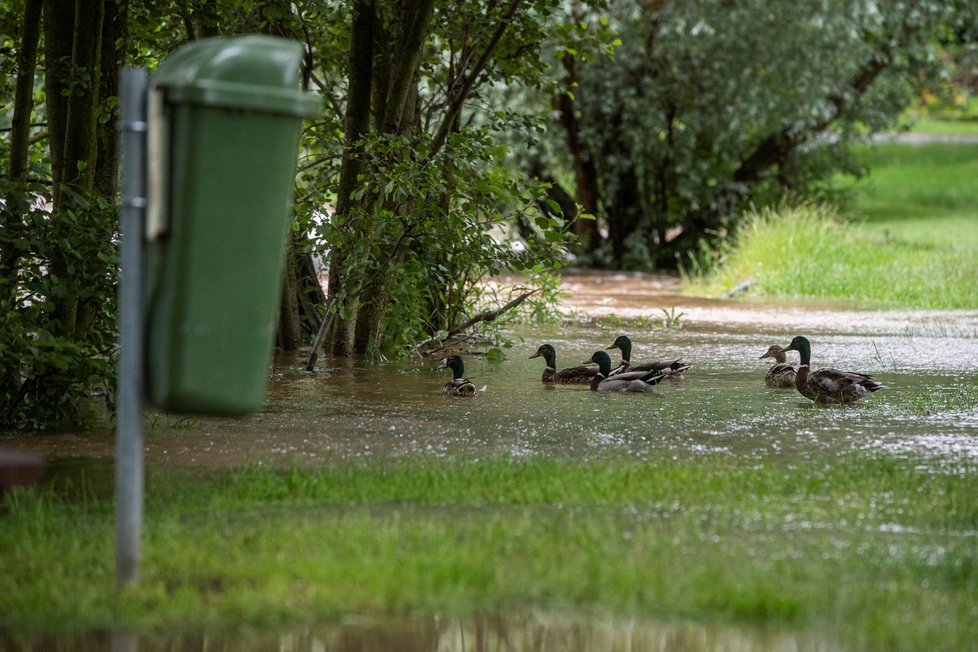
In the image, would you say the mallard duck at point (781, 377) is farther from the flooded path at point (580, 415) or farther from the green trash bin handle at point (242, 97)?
the green trash bin handle at point (242, 97)

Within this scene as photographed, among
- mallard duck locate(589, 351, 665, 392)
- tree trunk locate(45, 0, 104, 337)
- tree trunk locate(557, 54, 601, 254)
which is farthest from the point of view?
tree trunk locate(557, 54, 601, 254)

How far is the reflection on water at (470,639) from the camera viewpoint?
157 inches

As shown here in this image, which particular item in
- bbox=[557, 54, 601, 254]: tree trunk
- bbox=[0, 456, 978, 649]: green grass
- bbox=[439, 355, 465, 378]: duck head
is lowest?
bbox=[0, 456, 978, 649]: green grass

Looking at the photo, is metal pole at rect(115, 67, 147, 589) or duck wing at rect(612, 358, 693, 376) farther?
duck wing at rect(612, 358, 693, 376)

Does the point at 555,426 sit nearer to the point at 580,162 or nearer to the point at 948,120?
the point at 580,162

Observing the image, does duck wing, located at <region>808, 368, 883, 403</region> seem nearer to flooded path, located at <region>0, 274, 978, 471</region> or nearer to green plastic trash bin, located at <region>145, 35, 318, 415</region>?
flooded path, located at <region>0, 274, 978, 471</region>

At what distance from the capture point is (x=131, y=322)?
14.6 ft

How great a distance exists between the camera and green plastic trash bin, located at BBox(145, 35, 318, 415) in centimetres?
443

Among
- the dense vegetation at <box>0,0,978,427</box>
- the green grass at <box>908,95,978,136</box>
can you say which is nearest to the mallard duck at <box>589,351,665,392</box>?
the dense vegetation at <box>0,0,978,427</box>

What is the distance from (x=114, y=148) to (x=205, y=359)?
5.34 metres

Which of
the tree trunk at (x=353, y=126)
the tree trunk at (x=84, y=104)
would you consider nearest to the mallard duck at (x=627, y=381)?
the tree trunk at (x=353, y=126)

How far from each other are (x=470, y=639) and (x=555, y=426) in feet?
13.7

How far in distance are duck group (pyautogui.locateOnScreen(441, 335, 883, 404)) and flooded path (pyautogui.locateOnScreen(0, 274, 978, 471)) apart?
12 cm

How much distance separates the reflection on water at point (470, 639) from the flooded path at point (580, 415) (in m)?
2.75
